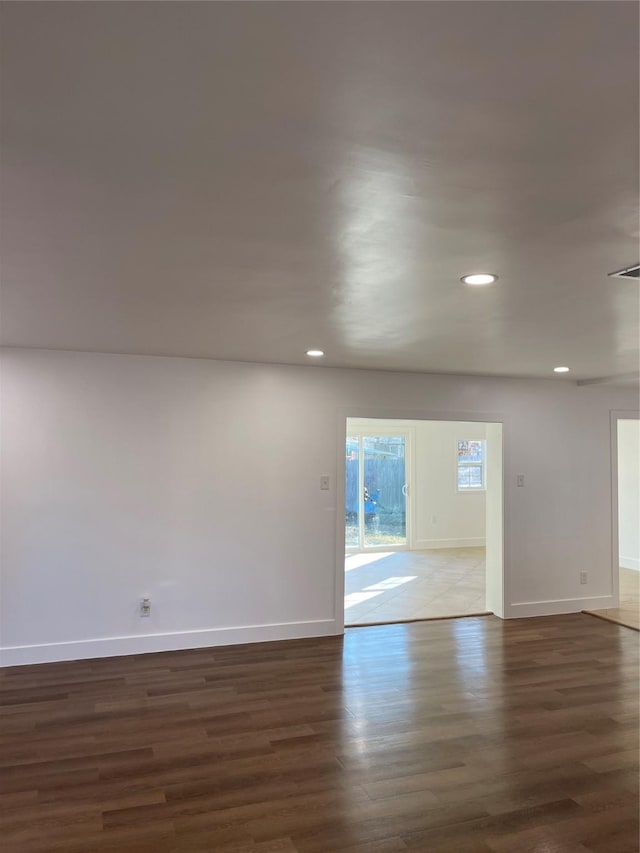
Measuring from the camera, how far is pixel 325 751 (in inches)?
122

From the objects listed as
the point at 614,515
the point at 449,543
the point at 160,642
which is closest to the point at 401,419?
the point at 614,515

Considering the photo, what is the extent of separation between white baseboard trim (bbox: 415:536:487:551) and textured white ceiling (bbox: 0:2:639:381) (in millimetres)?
7465

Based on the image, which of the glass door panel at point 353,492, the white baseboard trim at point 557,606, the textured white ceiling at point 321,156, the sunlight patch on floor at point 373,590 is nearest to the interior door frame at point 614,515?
the white baseboard trim at point 557,606

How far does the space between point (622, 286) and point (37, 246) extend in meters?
2.39

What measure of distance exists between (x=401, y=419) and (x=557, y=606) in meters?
2.52

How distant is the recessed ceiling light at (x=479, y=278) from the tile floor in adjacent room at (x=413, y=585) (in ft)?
12.9

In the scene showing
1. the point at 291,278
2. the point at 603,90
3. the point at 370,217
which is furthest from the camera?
the point at 291,278

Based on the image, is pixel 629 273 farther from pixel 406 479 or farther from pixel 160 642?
pixel 406 479

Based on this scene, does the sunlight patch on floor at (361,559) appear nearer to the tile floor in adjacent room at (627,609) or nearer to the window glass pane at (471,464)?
the window glass pane at (471,464)

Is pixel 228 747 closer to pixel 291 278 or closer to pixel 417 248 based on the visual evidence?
pixel 291 278

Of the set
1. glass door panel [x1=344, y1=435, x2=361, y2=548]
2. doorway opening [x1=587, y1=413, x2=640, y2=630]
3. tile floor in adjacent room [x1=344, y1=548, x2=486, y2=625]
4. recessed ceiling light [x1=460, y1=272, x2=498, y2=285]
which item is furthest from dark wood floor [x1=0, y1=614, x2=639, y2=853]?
glass door panel [x1=344, y1=435, x2=361, y2=548]

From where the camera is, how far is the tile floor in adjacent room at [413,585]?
19.7 ft

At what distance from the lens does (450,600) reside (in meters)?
6.50

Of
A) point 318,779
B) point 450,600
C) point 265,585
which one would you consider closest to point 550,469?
point 450,600
